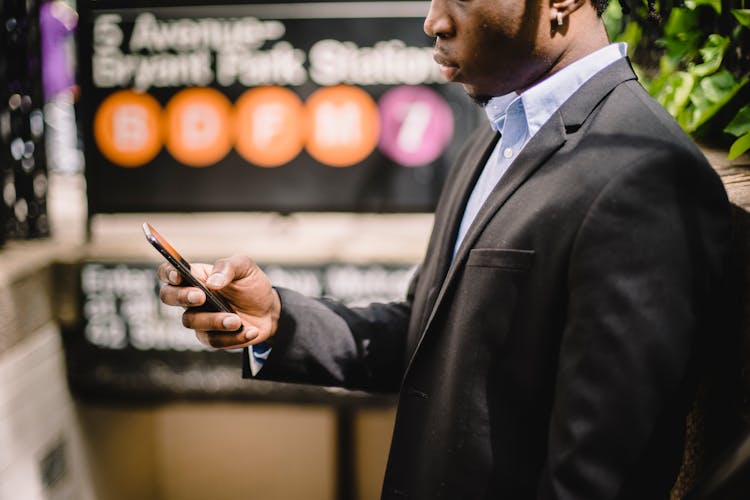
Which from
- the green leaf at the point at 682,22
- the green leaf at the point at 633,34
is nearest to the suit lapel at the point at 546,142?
the green leaf at the point at 682,22

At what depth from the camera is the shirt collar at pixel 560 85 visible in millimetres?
1313

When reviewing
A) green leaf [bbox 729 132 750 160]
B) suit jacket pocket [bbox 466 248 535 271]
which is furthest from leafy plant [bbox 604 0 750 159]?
suit jacket pocket [bbox 466 248 535 271]

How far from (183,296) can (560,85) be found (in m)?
0.80

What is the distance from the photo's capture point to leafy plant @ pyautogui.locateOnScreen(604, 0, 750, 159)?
5.11ft

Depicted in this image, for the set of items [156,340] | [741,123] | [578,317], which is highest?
[741,123]

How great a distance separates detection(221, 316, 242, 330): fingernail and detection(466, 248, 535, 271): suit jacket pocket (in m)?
0.47

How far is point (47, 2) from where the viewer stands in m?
3.00

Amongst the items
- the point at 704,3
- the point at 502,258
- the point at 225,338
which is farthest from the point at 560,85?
the point at 225,338

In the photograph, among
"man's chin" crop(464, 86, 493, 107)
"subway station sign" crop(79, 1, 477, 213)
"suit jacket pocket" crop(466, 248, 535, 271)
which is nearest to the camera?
"suit jacket pocket" crop(466, 248, 535, 271)

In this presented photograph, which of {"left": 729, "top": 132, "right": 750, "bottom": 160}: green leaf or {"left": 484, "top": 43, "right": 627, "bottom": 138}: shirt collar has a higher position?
{"left": 484, "top": 43, "right": 627, "bottom": 138}: shirt collar

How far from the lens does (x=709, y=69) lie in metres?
1.68

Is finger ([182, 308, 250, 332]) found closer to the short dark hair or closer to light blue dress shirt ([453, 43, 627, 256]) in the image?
light blue dress shirt ([453, 43, 627, 256])

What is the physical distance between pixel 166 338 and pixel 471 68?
6.40ft

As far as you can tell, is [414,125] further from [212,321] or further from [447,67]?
[212,321]
